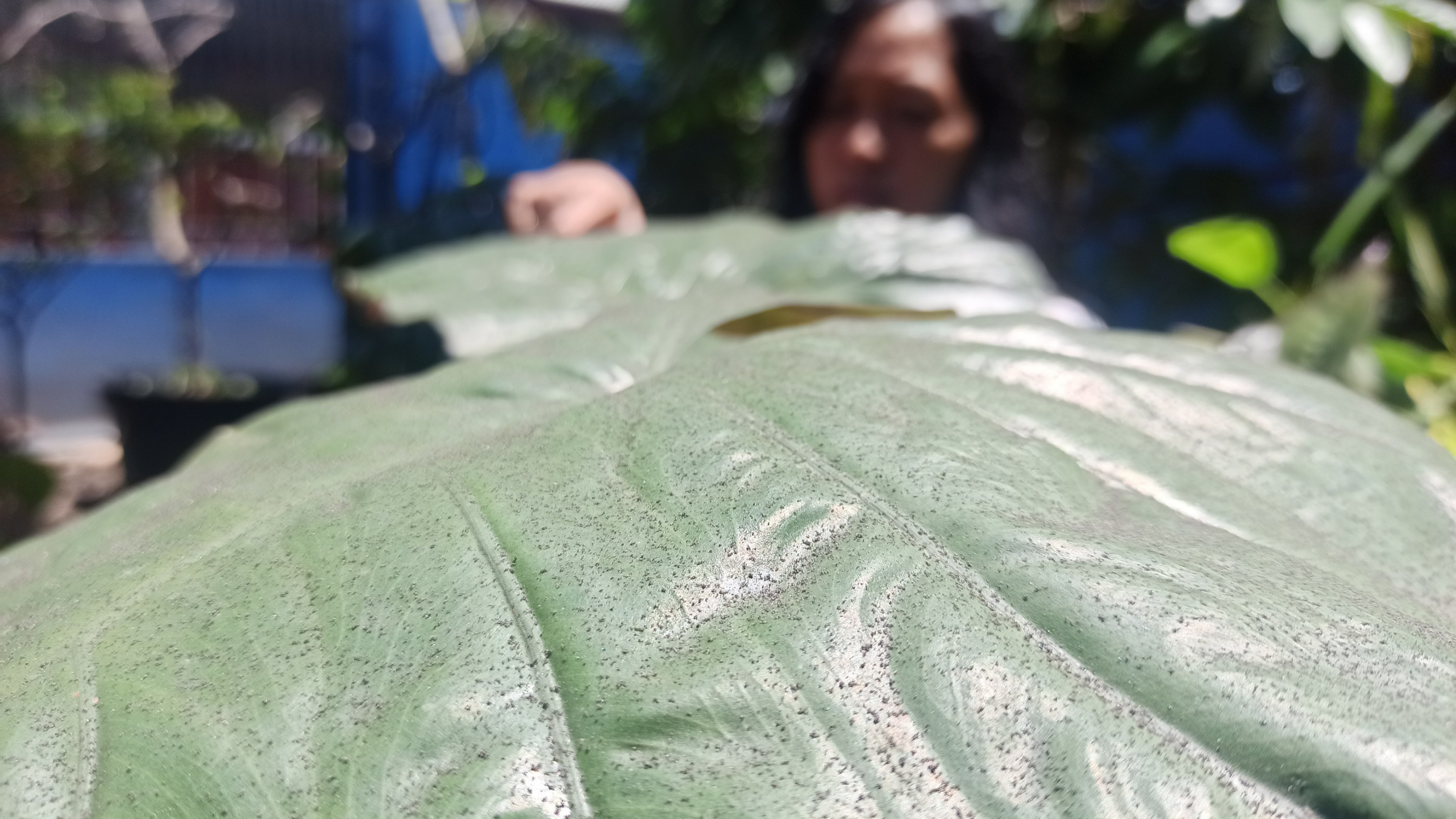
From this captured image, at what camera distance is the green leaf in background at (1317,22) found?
0.80 m

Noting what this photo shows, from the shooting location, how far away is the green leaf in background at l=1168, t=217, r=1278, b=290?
26.4 inches

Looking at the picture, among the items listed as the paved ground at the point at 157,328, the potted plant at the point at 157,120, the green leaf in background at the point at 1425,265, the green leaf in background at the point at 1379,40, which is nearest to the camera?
the green leaf in background at the point at 1379,40

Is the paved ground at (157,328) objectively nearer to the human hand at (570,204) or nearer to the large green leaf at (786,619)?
the human hand at (570,204)

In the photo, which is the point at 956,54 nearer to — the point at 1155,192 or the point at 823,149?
the point at 823,149

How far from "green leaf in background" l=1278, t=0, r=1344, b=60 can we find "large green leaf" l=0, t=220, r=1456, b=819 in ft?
1.81

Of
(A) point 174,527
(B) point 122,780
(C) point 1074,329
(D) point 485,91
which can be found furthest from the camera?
(D) point 485,91

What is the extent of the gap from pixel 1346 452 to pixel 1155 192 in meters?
1.37

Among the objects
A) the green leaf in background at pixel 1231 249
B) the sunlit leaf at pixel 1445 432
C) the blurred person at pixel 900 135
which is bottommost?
the sunlit leaf at pixel 1445 432

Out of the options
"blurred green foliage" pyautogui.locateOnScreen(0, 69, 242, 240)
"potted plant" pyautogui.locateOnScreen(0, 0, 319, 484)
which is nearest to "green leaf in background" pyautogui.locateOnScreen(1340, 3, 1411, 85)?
"potted plant" pyautogui.locateOnScreen(0, 0, 319, 484)

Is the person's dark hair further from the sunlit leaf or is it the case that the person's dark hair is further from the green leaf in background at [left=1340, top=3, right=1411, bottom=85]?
the sunlit leaf

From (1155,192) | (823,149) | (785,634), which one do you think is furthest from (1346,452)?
(1155,192)

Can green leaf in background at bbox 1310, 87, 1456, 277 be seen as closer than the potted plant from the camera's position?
Yes

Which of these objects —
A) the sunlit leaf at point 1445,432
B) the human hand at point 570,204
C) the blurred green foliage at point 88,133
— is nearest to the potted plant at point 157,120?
the blurred green foliage at point 88,133

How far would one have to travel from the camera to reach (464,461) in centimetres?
35
